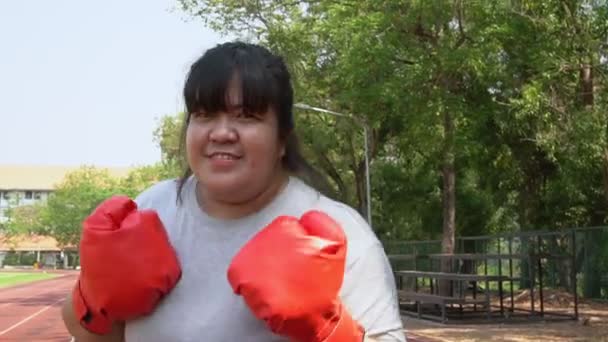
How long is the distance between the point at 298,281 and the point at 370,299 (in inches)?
8.5

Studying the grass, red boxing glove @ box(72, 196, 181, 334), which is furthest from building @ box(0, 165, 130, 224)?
red boxing glove @ box(72, 196, 181, 334)

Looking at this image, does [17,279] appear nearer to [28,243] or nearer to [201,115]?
[28,243]

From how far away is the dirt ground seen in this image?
15516 mm

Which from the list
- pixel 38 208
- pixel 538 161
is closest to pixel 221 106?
pixel 538 161

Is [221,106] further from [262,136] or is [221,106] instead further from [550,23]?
[550,23]

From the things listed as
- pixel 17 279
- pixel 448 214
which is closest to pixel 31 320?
pixel 448 214

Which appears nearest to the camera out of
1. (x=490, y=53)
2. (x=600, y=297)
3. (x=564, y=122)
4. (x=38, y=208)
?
(x=564, y=122)

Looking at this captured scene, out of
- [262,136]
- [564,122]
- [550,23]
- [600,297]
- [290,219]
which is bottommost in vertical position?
[600,297]

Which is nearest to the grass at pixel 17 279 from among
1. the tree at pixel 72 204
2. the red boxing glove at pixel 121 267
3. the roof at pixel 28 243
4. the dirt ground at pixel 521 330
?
the tree at pixel 72 204

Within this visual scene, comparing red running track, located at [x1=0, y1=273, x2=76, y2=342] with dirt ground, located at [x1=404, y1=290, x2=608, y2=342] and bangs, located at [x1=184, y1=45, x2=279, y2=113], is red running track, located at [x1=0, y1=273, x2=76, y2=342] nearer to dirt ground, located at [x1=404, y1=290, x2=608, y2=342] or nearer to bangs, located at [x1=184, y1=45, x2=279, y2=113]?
dirt ground, located at [x1=404, y1=290, x2=608, y2=342]

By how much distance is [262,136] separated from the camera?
7.18 feet

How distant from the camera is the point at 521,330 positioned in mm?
17078

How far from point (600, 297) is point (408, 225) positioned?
534 inches

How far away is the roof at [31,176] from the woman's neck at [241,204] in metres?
127
